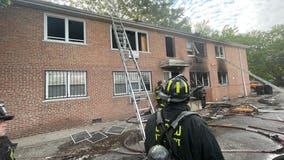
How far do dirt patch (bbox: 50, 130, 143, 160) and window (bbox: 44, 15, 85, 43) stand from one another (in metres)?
5.41

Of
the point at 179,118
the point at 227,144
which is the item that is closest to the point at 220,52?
the point at 227,144

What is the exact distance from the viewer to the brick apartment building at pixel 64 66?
251 inches

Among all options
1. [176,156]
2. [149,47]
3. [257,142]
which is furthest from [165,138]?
[149,47]

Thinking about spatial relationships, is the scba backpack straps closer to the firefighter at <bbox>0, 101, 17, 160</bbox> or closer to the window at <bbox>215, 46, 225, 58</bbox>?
the firefighter at <bbox>0, 101, 17, 160</bbox>

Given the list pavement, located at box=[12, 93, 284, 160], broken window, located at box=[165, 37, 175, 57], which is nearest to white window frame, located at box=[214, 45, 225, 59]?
broken window, located at box=[165, 37, 175, 57]

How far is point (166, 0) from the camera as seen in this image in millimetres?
21094

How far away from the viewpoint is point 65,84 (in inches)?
295

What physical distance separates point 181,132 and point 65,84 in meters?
7.51

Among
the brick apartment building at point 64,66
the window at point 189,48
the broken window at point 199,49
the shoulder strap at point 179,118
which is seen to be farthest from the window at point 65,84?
the broken window at point 199,49

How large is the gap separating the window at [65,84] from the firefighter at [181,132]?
7088 millimetres

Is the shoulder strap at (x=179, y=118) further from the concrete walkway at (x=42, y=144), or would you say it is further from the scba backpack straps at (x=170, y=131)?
the concrete walkway at (x=42, y=144)

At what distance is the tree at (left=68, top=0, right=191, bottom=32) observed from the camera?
18.6 meters

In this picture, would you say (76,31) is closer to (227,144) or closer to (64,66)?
(64,66)

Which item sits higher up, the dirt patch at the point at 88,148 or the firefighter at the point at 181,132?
the firefighter at the point at 181,132
